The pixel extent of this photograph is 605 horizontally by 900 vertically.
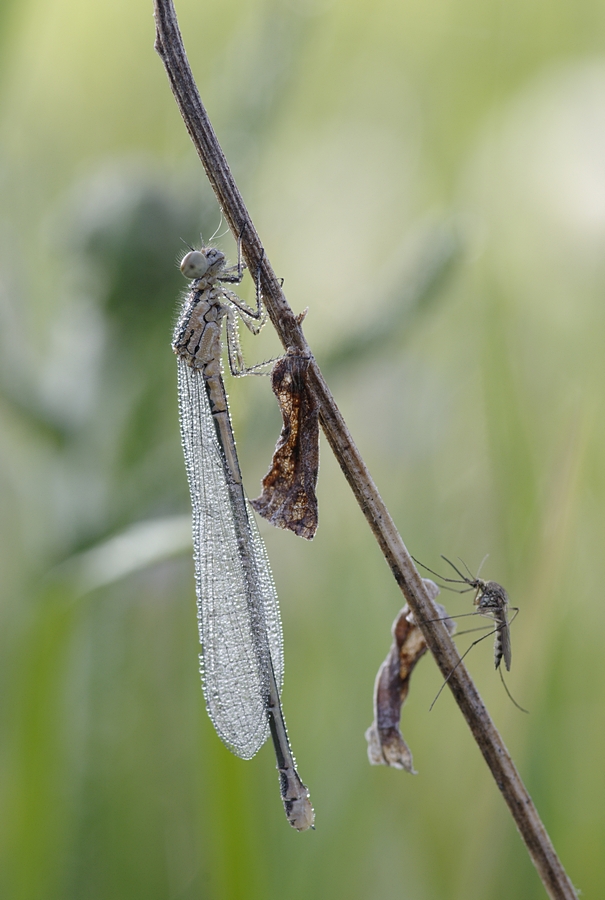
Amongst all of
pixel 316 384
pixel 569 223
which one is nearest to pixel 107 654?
pixel 316 384

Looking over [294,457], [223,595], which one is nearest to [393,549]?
[294,457]

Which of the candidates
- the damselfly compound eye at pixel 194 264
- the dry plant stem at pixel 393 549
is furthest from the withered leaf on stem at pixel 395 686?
the damselfly compound eye at pixel 194 264

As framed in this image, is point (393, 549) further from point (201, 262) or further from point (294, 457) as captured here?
point (201, 262)

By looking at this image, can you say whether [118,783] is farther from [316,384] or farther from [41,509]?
[316,384]

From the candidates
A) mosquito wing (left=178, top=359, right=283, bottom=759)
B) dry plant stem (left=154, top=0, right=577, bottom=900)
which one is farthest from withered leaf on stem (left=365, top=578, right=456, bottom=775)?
mosquito wing (left=178, top=359, right=283, bottom=759)

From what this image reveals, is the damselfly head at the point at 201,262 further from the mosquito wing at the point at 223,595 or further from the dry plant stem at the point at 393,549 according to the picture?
the dry plant stem at the point at 393,549

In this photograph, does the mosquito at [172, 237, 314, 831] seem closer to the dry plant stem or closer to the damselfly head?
the damselfly head

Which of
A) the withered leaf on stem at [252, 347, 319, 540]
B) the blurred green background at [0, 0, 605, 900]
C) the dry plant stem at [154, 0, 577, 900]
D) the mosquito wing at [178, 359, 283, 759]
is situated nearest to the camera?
the dry plant stem at [154, 0, 577, 900]
